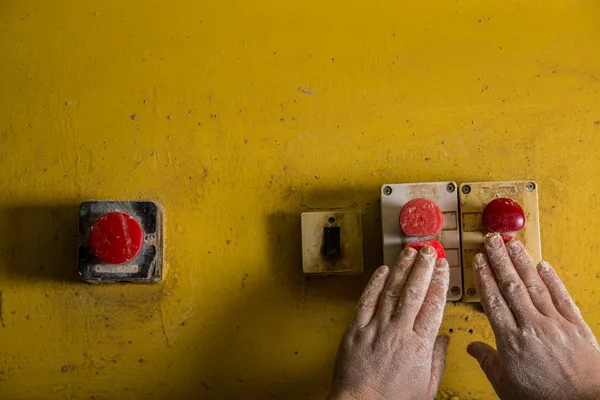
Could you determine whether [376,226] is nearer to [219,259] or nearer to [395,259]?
[395,259]

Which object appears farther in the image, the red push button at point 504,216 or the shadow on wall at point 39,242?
the shadow on wall at point 39,242

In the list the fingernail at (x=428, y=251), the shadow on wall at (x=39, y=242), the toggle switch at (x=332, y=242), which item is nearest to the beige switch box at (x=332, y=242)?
the toggle switch at (x=332, y=242)

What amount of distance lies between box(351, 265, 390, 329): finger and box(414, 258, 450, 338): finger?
0.07 m

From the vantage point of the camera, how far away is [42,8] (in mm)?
953

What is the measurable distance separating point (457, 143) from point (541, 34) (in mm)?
246

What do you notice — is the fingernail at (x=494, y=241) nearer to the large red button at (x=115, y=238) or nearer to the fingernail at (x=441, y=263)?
the fingernail at (x=441, y=263)

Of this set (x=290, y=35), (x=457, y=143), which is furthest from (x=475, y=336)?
(x=290, y=35)

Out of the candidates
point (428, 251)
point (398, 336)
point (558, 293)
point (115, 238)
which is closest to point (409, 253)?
point (428, 251)

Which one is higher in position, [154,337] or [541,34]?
[541,34]

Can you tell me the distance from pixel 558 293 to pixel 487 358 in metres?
0.15

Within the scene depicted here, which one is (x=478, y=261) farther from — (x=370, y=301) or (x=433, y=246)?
(x=370, y=301)

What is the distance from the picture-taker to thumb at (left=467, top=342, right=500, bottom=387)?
0.83m

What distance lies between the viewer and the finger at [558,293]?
32.0 inches

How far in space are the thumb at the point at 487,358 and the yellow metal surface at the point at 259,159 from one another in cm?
3
